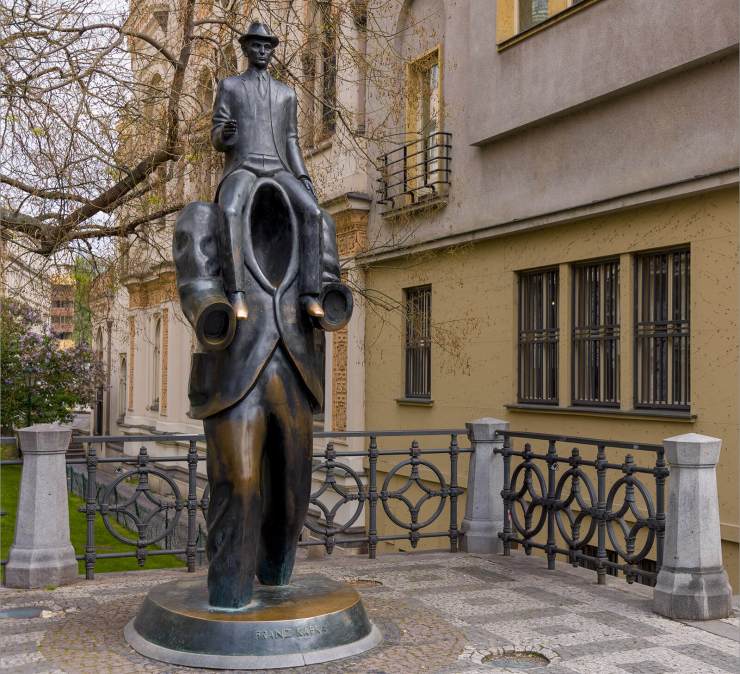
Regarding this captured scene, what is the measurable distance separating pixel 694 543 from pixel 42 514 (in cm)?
522

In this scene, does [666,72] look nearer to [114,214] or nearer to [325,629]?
[114,214]

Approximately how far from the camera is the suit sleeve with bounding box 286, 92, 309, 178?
244 inches

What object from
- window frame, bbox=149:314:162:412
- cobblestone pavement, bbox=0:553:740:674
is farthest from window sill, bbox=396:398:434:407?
window frame, bbox=149:314:162:412

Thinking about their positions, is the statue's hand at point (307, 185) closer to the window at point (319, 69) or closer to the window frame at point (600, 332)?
the window at point (319, 69)

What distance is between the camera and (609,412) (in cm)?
1268

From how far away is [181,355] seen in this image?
94.4ft

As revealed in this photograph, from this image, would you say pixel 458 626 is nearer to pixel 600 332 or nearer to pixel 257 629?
pixel 257 629

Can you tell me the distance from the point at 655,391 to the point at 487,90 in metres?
5.62

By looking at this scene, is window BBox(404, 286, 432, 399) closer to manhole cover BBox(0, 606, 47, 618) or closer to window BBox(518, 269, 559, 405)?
window BBox(518, 269, 559, 405)

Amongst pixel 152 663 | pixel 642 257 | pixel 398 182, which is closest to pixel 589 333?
pixel 642 257

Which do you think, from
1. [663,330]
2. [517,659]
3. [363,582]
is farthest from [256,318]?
[663,330]

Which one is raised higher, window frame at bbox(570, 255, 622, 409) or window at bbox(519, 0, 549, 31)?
window at bbox(519, 0, 549, 31)

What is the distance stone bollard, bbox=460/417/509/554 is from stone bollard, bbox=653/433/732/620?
2.63 meters

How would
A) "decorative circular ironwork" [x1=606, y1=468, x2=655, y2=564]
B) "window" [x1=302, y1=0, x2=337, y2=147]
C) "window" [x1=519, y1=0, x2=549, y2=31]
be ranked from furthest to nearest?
"window" [x1=519, y1=0, x2=549, y2=31] → "window" [x1=302, y1=0, x2=337, y2=147] → "decorative circular ironwork" [x1=606, y1=468, x2=655, y2=564]
